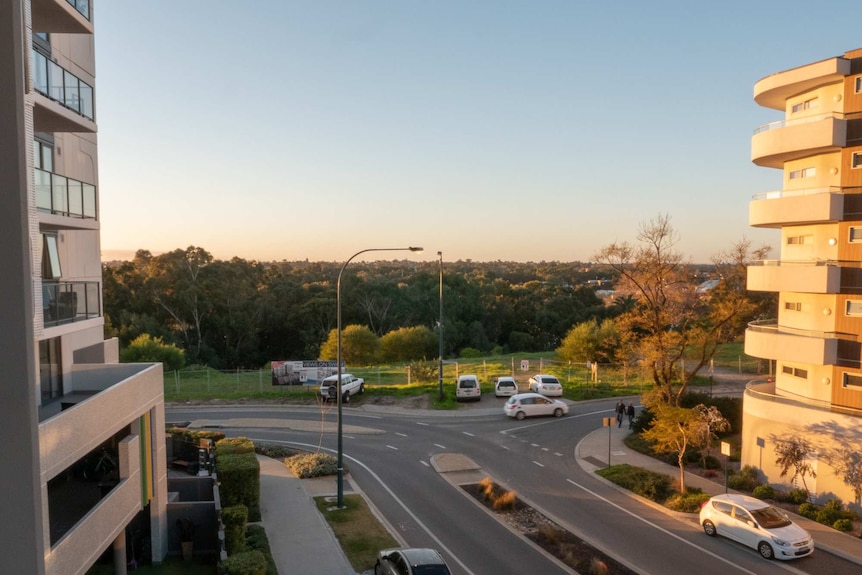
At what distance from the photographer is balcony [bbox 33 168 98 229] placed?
13211mm

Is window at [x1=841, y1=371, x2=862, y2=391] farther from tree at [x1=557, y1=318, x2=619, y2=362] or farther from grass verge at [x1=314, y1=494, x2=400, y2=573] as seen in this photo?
tree at [x1=557, y1=318, x2=619, y2=362]

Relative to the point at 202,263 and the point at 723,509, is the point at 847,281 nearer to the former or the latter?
the point at 723,509

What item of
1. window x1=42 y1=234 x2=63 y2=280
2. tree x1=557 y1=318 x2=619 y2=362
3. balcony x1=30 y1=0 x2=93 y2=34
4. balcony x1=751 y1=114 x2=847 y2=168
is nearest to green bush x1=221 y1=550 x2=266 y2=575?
window x1=42 y1=234 x2=63 y2=280

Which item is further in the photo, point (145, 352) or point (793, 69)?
point (145, 352)

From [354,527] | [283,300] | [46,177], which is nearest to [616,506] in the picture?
[354,527]

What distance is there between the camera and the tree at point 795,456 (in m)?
19.8

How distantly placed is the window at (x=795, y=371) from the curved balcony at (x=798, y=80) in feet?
34.9

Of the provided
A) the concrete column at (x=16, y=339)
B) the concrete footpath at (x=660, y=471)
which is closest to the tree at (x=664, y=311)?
the concrete footpath at (x=660, y=471)

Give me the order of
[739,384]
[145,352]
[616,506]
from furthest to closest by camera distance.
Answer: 1. [145,352]
2. [739,384]
3. [616,506]

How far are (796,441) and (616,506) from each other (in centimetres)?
669

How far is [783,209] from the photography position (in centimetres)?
2242

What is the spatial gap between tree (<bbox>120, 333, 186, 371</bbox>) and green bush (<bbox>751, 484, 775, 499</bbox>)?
41.5m

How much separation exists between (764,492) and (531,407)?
1377 cm

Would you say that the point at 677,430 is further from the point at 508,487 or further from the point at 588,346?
the point at 588,346
